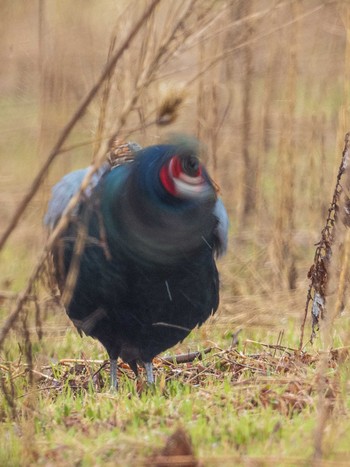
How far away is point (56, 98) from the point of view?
5.86 metres

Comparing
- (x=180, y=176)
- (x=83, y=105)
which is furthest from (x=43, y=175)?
(x=180, y=176)

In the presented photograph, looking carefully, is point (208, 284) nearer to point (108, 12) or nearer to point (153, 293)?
point (153, 293)

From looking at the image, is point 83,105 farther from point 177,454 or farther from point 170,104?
point 177,454

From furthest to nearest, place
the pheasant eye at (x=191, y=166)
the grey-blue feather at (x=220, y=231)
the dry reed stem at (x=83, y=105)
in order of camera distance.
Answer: the grey-blue feather at (x=220, y=231) → the pheasant eye at (x=191, y=166) → the dry reed stem at (x=83, y=105)

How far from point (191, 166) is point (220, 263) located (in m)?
2.95

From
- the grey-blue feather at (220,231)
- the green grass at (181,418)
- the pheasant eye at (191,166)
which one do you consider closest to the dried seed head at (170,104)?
the green grass at (181,418)

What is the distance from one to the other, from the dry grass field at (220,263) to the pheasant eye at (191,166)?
0.22 m

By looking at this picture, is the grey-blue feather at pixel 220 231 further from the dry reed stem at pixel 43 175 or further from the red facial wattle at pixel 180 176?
the dry reed stem at pixel 43 175

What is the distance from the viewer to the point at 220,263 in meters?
6.93

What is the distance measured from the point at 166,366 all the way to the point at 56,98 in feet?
6.33

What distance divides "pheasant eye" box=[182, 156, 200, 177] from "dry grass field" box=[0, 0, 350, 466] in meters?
0.22

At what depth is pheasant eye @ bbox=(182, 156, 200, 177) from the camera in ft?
13.1

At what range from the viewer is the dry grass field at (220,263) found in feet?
9.82

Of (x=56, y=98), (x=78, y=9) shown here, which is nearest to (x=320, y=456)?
(x=56, y=98)
